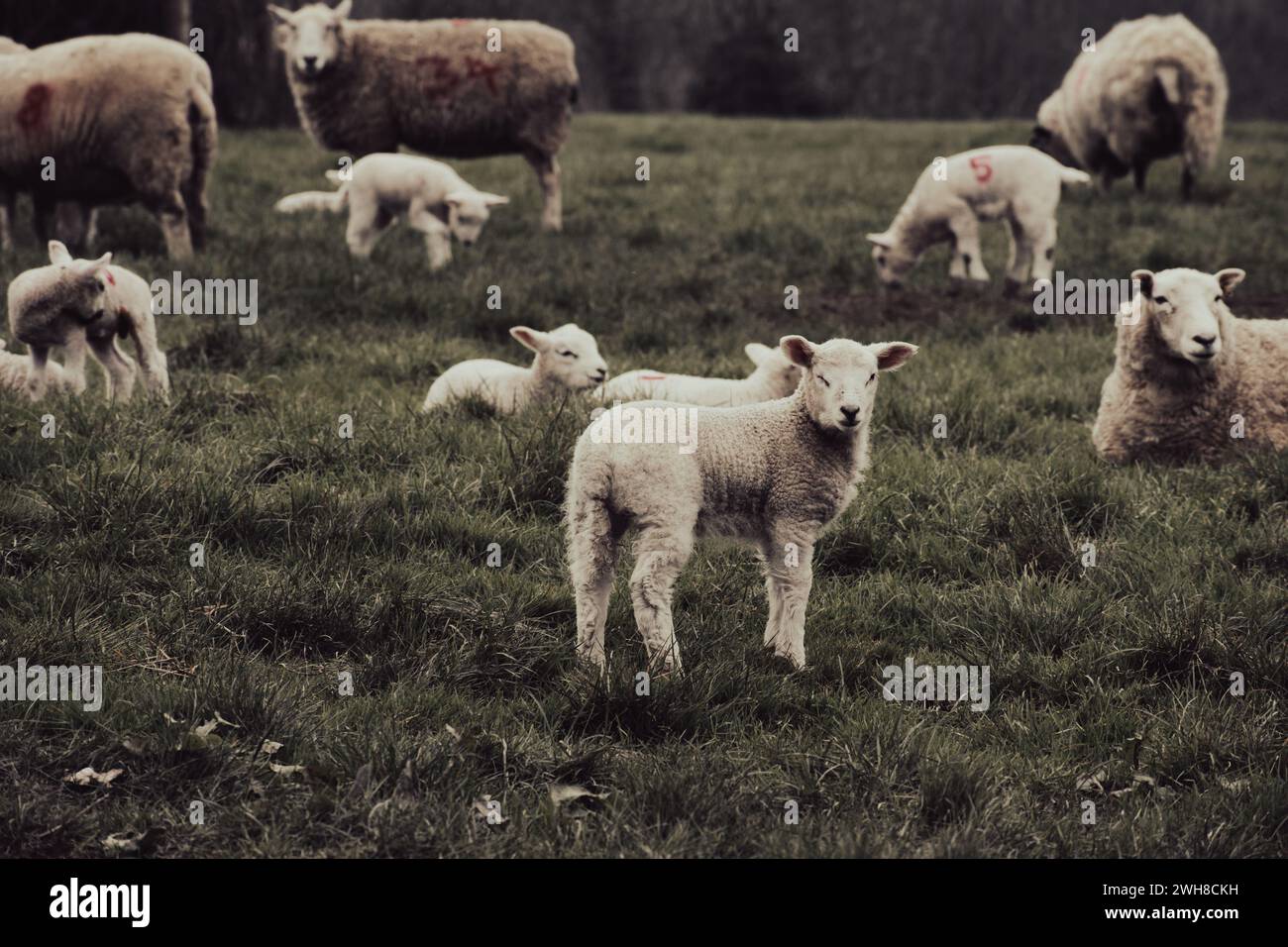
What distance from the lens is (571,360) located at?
6176mm

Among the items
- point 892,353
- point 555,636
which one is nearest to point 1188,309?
point 892,353

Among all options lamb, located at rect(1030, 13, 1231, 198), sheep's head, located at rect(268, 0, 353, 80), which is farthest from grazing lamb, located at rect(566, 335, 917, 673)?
lamb, located at rect(1030, 13, 1231, 198)

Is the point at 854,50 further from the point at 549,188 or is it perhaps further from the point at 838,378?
the point at 838,378

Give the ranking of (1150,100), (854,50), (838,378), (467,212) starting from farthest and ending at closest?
(854,50), (1150,100), (467,212), (838,378)

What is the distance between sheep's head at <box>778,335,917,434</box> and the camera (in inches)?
154

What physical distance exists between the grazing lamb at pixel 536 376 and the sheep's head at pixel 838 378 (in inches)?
86.9

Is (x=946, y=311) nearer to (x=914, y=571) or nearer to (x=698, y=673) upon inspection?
(x=914, y=571)

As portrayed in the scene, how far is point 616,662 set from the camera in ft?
12.5

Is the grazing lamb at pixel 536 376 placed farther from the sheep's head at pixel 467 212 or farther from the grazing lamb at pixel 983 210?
the grazing lamb at pixel 983 210

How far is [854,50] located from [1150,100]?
2272cm

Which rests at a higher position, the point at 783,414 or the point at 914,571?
the point at 783,414

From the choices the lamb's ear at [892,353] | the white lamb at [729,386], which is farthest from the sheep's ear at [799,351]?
the white lamb at [729,386]

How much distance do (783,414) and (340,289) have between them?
5056mm
